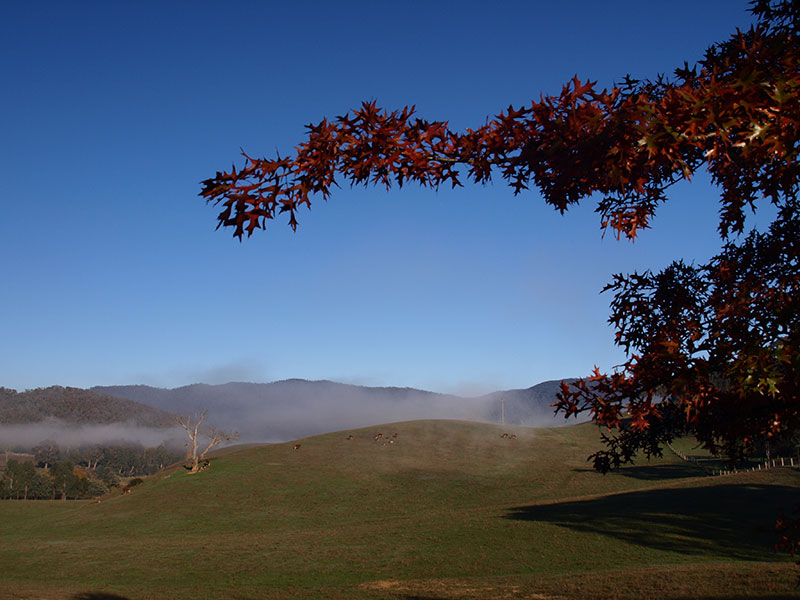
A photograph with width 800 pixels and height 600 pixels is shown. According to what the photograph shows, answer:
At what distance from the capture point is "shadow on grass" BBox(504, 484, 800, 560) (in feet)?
101

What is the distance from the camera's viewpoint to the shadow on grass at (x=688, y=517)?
101 ft

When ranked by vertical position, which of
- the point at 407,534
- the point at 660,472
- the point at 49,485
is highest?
the point at 407,534

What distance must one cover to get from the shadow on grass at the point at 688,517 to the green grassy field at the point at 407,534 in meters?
0.16

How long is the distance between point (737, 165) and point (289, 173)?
20.0 ft

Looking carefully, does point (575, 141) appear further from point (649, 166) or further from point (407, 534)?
point (407, 534)

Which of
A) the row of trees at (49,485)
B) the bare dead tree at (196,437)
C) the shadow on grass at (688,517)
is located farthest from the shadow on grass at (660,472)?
the row of trees at (49,485)

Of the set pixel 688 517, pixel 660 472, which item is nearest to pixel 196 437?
pixel 660 472

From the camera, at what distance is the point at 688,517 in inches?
1458

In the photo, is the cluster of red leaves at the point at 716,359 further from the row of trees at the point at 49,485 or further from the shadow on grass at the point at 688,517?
the row of trees at the point at 49,485

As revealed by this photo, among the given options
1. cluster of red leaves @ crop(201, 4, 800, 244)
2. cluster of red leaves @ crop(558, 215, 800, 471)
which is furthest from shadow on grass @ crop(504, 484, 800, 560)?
cluster of red leaves @ crop(201, 4, 800, 244)

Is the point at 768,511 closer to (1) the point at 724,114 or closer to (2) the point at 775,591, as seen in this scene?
(2) the point at 775,591

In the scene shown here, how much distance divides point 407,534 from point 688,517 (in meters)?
18.5

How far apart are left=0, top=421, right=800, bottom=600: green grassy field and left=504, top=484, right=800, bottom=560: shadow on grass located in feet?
0.52

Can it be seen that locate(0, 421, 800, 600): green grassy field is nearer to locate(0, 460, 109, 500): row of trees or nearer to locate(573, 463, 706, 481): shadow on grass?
locate(573, 463, 706, 481): shadow on grass
